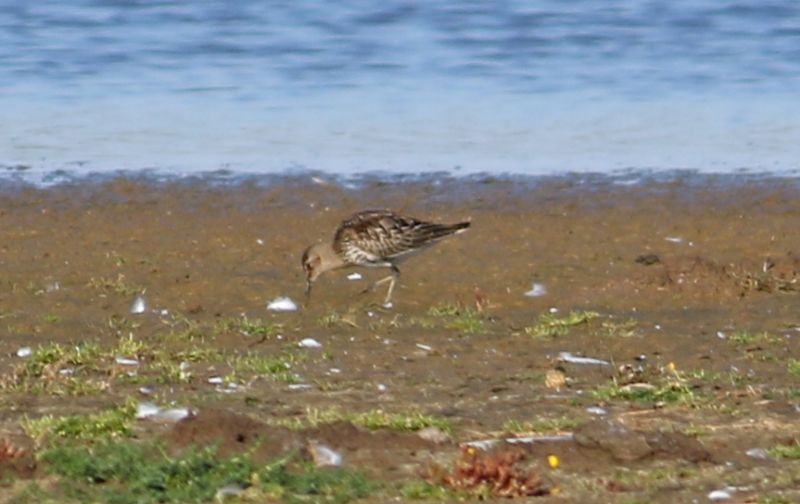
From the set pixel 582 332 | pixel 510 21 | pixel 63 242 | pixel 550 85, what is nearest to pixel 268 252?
pixel 63 242

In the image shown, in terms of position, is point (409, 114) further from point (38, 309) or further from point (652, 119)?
point (38, 309)

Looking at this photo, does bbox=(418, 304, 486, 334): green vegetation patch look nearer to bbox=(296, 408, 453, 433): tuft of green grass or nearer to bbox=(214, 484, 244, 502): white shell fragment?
bbox=(296, 408, 453, 433): tuft of green grass

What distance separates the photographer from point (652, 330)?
966 centimetres

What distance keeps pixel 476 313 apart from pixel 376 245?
125 centimetres

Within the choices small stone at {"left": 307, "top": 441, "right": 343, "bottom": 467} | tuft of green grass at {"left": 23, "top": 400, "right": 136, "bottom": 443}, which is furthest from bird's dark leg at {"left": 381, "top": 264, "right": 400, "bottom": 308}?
small stone at {"left": 307, "top": 441, "right": 343, "bottom": 467}

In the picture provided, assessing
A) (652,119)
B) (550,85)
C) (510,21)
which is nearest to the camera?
(652,119)

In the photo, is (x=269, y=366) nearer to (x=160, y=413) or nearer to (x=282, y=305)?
(x=160, y=413)

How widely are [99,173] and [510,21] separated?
10.7 metres

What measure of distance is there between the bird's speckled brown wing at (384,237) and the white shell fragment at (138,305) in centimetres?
141

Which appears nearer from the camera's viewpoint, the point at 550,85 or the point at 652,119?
the point at 652,119

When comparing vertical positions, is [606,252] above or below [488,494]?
below

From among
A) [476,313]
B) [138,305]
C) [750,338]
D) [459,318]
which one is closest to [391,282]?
[476,313]

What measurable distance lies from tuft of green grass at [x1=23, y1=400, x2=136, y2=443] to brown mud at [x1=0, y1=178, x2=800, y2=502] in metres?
0.10

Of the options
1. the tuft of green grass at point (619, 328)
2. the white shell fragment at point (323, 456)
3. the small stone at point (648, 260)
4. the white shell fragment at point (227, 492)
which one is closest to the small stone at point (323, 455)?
the white shell fragment at point (323, 456)
